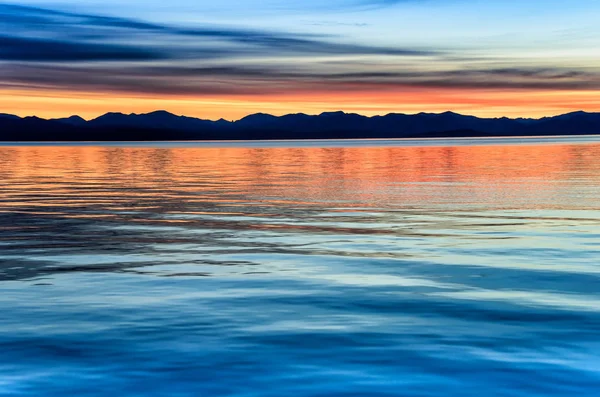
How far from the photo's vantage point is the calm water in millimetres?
8461

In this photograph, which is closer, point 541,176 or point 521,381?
point 521,381

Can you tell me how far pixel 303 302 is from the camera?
12.2 meters

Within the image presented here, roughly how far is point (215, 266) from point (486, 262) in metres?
5.35

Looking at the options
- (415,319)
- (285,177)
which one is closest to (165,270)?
(415,319)

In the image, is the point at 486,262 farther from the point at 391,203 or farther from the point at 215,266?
the point at 391,203

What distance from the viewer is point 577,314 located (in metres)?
11.2

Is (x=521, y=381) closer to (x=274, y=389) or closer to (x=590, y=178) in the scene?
(x=274, y=389)

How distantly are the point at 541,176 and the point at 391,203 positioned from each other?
18.0 meters

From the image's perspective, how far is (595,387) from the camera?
8.05 metres

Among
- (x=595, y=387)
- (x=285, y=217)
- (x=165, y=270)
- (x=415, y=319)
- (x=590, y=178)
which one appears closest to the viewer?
(x=595, y=387)

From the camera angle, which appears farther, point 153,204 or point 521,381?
point 153,204

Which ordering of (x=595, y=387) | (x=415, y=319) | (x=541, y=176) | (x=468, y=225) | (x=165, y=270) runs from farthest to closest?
(x=541, y=176), (x=468, y=225), (x=165, y=270), (x=415, y=319), (x=595, y=387)

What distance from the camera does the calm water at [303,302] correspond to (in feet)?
27.8

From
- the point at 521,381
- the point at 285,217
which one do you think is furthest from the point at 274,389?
the point at 285,217
